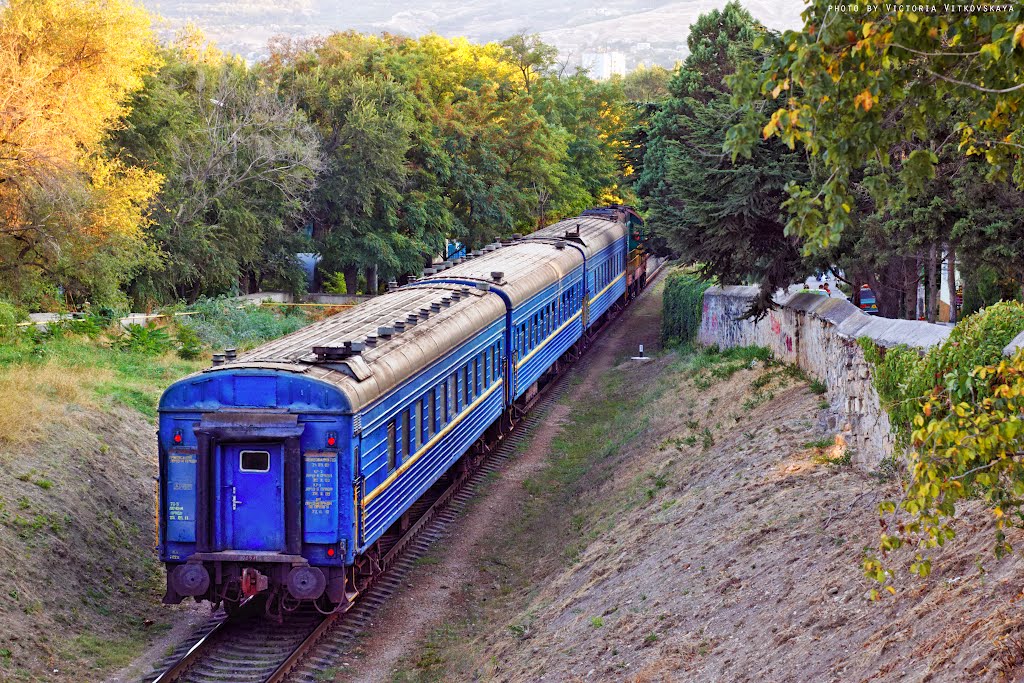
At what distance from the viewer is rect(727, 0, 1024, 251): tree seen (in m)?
6.42

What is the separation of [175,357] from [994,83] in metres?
25.3

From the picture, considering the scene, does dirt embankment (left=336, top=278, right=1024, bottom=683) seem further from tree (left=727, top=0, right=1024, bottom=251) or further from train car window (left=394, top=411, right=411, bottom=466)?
tree (left=727, top=0, right=1024, bottom=251)

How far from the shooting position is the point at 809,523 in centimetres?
1410

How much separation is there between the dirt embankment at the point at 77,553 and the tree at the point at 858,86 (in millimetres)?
10963

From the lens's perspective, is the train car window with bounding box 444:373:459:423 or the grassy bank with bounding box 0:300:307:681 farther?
the train car window with bounding box 444:373:459:423

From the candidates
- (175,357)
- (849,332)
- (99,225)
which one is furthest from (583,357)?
(849,332)

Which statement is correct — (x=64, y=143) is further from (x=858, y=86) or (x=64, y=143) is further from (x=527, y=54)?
(x=527, y=54)

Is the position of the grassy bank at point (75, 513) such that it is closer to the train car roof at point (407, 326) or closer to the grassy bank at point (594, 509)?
the train car roof at point (407, 326)

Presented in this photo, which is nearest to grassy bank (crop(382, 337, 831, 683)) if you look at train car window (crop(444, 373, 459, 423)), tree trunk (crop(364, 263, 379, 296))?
train car window (crop(444, 373, 459, 423))

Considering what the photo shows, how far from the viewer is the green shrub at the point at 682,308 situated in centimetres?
Result: 3688

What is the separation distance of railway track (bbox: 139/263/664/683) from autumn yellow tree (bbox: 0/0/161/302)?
13.7 metres

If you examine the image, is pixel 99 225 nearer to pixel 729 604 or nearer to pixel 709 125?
pixel 709 125

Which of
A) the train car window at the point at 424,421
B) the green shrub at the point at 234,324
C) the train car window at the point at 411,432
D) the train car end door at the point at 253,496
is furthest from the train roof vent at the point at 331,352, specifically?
the green shrub at the point at 234,324

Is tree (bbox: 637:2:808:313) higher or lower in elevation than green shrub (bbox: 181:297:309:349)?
higher
